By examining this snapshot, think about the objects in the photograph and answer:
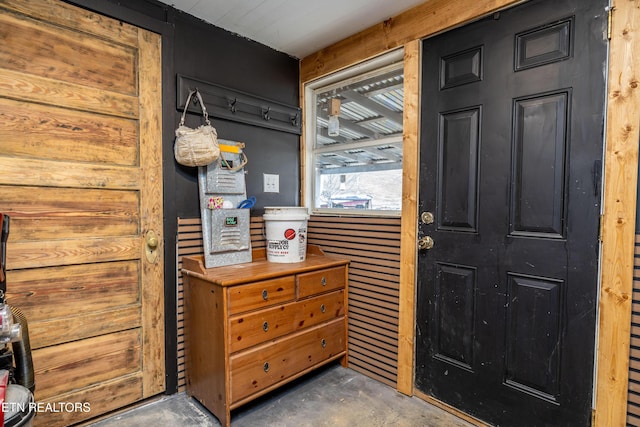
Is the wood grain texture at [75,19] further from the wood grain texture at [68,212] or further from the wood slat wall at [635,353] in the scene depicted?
the wood slat wall at [635,353]

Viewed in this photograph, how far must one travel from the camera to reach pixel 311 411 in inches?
79.1

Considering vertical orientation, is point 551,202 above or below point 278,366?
above

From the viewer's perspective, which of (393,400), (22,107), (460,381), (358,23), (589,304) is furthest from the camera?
(358,23)

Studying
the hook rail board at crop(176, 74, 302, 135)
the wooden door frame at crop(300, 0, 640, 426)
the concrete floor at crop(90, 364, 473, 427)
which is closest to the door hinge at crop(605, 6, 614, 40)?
the wooden door frame at crop(300, 0, 640, 426)

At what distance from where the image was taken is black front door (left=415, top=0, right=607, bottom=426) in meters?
1.54

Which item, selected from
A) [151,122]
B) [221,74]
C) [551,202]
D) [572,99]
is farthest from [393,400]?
[221,74]

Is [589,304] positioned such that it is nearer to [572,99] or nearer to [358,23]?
[572,99]

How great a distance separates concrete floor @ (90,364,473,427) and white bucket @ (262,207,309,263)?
86 cm

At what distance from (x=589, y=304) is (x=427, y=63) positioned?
4.95 ft

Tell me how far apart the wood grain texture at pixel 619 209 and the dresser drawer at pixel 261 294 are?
1.54m

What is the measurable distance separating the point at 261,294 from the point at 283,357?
441 millimetres

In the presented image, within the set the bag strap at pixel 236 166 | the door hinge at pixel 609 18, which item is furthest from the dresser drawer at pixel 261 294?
the door hinge at pixel 609 18

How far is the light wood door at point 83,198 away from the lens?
1.63 m

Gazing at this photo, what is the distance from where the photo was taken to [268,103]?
2.55 metres
